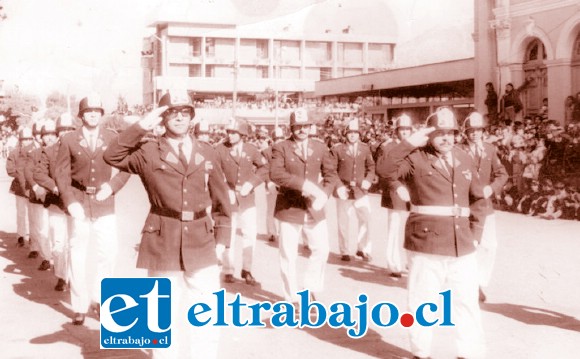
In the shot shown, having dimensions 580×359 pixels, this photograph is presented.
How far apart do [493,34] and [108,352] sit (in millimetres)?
24253

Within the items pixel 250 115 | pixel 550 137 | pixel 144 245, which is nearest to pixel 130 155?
pixel 144 245

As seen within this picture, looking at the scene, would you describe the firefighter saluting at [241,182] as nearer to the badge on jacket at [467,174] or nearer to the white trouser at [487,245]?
the white trouser at [487,245]

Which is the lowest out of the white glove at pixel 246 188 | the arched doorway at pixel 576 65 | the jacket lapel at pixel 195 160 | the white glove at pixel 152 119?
the white glove at pixel 246 188

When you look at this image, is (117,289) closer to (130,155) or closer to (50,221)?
(130,155)

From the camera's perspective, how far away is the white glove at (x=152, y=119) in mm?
5648

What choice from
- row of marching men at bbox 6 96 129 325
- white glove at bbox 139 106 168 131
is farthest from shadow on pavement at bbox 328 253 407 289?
white glove at bbox 139 106 168 131

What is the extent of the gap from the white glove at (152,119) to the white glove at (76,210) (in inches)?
89.9

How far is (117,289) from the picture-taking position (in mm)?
6230

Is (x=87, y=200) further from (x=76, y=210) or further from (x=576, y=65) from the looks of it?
(x=576, y=65)

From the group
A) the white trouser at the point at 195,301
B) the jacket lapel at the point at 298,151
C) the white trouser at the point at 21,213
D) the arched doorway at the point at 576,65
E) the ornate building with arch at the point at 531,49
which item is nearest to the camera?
the white trouser at the point at 195,301

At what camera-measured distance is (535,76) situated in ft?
89.6

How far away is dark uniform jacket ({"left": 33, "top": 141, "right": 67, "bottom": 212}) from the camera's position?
1055cm

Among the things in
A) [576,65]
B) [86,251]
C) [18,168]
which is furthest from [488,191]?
[576,65]

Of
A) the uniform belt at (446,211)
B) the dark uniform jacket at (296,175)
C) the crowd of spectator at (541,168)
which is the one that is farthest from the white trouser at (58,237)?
the crowd of spectator at (541,168)
